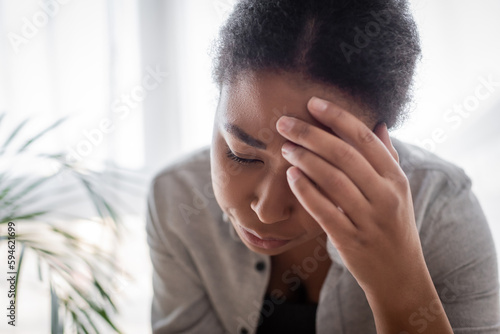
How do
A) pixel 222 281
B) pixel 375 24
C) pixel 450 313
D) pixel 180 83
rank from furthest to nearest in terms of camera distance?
pixel 180 83 → pixel 222 281 → pixel 450 313 → pixel 375 24

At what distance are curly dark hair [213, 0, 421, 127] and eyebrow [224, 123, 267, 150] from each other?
90mm

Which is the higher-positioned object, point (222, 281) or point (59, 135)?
point (59, 135)

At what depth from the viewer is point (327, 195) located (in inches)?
27.5

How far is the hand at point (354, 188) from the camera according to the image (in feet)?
2.18

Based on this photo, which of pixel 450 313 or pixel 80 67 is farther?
pixel 80 67

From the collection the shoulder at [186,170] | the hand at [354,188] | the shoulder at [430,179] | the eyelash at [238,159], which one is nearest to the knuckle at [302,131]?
the hand at [354,188]

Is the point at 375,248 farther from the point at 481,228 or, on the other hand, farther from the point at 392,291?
the point at 481,228

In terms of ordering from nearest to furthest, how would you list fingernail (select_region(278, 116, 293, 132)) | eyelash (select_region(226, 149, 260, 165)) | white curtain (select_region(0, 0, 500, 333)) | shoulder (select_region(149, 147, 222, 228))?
fingernail (select_region(278, 116, 293, 132)) → eyelash (select_region(226, 149, 260, 165)) → shoulder (select_region(149, 147, 222, 228)) → white curtain (select_region(0, 0, 500, 333))

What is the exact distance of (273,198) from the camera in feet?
2.44

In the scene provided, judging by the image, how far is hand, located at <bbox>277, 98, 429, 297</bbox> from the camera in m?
0.66

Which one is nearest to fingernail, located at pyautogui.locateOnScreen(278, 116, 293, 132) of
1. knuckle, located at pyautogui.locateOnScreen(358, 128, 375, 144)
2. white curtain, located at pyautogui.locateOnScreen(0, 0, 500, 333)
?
knuckle, located at pyautogui.locateOnScreen(358, 128, 375, 144)

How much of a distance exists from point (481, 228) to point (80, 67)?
1615mm

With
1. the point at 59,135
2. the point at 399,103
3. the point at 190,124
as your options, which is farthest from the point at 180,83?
the point at 399,103

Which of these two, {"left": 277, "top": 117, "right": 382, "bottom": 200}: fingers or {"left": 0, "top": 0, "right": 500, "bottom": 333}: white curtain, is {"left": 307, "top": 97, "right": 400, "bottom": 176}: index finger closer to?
{"left": 277, "top": 117, "right": 382, "bottom": 200}: fingers
